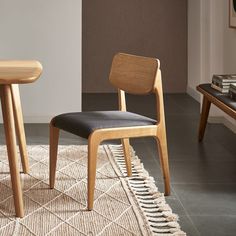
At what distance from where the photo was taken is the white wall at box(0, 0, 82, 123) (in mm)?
5473

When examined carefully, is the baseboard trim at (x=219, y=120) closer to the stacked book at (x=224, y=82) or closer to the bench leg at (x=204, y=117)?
the bench leg at (x=204, y=117)

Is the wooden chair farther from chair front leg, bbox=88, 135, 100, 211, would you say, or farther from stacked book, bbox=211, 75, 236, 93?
stacked book, bbox=211, 75, 236, 93

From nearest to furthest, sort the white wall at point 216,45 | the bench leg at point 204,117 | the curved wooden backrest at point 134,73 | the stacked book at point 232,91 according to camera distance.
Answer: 1. the curved wooden backrest at point 134,73
2. the stacked book at point 232,91
3. the bench leg at point 204,117
4. the white wall at point 216,45

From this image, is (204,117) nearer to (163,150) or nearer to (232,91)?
(232,91)

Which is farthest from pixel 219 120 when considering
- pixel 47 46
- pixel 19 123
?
pixel 19 123

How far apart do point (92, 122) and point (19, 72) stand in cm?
42

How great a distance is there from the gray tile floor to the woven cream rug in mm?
A: 103

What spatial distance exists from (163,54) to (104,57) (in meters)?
0.70

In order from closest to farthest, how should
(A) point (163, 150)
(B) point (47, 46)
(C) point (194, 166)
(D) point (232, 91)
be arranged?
(A) point (163, 150), (C) point (194, 166), (D) point (232, 91), (B) point (47, 46)

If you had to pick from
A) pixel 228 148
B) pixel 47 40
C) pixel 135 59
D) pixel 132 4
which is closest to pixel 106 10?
pixel 132 4

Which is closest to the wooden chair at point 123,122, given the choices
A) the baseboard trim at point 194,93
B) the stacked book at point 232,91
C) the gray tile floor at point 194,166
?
the gray tile floor at point 194,166

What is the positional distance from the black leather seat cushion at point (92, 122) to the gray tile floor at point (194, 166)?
0.44 meters

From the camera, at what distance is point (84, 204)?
3.21 m

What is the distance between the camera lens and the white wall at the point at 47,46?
5473mm
